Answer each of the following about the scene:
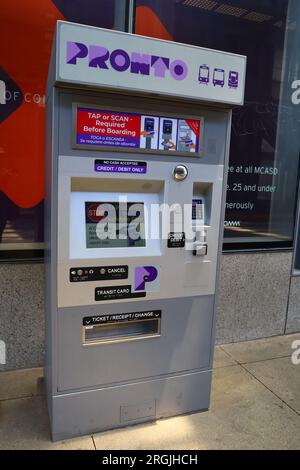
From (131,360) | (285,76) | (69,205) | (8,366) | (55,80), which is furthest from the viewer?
(285,76)

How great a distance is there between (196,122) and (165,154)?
27 cm

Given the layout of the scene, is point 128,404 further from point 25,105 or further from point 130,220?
point 25,105

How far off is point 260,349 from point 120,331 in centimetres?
194

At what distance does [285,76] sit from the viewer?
379 centimetres

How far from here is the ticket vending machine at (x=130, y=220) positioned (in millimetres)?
1982

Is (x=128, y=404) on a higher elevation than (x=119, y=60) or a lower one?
lower

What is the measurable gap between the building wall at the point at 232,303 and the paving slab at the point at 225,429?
3.22 ft

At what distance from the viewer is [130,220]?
2.24 meters

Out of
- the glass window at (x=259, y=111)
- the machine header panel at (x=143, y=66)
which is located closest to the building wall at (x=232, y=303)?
the glass window at (x=259, y=111)

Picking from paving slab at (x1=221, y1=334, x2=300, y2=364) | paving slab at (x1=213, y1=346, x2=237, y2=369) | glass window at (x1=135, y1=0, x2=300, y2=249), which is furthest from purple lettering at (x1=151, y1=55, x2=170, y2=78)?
paving slab at (x1=221, y1=334, x2=300, y2=364)

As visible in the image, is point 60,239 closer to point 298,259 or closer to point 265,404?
point 265,404

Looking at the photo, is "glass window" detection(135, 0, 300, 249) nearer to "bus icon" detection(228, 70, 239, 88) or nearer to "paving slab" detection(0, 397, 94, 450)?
"bus icon" detection(228, 70, 239, 88)

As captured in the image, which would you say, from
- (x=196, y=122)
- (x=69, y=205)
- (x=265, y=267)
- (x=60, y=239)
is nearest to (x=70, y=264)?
(x=60, y=239)

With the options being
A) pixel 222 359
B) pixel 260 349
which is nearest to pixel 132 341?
pixel 222 359
